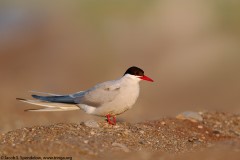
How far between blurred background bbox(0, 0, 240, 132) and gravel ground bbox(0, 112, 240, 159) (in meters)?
3.66

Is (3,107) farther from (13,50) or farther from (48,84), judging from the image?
(13,50)

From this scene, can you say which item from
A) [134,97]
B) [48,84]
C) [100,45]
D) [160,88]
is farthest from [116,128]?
[100,45]

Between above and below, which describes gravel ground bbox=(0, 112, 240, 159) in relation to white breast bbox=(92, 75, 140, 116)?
below

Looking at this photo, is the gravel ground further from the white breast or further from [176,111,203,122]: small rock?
the white breast

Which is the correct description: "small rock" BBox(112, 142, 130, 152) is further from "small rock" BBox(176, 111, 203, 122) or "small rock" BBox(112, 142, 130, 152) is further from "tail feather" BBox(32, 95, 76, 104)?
"small rock" BBox(176, 111, 203, 122)

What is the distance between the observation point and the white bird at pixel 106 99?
8633 millimetres

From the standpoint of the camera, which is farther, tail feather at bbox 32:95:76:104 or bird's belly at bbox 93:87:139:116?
tail feather at bbox 32:95:76:104

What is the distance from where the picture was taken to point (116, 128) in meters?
8.70

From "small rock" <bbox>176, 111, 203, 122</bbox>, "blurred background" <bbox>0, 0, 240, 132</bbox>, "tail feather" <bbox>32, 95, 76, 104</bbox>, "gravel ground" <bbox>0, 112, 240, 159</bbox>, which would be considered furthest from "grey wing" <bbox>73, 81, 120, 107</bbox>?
"blurred background" <bbox>0, 0, 240, 132</bbox>

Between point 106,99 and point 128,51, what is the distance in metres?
16.7

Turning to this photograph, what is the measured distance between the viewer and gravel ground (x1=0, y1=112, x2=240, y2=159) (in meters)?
7.18

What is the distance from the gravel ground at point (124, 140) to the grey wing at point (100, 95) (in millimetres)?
310

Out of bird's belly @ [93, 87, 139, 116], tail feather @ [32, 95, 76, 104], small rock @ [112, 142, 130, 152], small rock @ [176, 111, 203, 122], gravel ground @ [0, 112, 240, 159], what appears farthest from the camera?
small rock @ [176, 111, 203, 122]

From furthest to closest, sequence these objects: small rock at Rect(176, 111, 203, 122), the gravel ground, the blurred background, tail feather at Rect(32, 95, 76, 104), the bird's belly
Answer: the blurred background
small rock at Rect(176, 111, 203, 122)
tail feather at Rect(32, 95, 76, 104)
the bird's belly
the gravel ground
